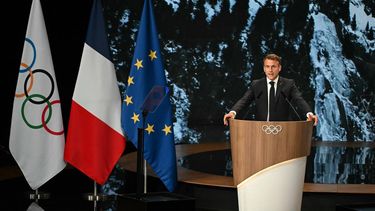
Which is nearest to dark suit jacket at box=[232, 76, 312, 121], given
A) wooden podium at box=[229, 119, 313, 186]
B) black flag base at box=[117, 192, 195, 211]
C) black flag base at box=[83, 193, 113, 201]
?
wooden podium at box=[229, 119, 313, 186]

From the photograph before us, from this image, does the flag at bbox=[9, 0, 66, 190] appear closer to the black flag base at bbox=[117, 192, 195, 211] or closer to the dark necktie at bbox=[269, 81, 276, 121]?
the black flag base at bbox=[117, 192, 195, 211]

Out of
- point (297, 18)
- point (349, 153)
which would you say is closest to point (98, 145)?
point (349, 153)

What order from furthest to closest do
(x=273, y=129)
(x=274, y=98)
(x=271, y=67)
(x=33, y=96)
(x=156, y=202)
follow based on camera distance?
(x=33, y=96) < (x=274, y=98) < (x=271, y=67) < (x=273, y=129) < (x=156, y=202)

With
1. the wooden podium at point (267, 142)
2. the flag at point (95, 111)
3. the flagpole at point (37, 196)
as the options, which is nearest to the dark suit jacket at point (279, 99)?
the wooden podium at point (267, 142)

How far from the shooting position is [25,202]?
589 cm

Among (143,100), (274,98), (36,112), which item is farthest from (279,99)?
(36,112)

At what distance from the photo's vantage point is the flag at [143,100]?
557 centimetres

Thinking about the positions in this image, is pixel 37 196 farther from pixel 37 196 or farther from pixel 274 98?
pixel 274 98

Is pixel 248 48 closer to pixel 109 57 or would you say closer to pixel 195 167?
pixel 195 167

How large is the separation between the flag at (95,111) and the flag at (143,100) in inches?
5.5

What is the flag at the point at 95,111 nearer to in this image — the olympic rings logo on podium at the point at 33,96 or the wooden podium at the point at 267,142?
the olympic rings logo on podium at the point at 33,96

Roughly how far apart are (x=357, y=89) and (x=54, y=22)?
576 centimetres

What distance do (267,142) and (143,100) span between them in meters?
1.33

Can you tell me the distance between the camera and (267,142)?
472 centimetres
